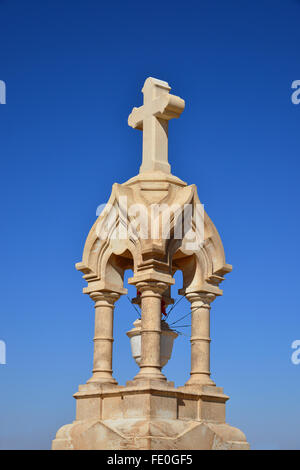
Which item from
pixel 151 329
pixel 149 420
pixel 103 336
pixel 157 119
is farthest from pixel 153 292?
pixel 157 119

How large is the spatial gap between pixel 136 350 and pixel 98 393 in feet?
3.96

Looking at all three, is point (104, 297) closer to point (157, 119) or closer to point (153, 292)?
point (153, 292)

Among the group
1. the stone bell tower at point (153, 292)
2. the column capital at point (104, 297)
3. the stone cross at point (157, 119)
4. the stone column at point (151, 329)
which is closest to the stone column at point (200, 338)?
the stone bell tower at point (153, 292)

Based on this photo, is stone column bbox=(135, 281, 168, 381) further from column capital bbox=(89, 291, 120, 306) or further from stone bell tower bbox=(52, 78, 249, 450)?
column capital bbox=(89, 291, 120, 306)

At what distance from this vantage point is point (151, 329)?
15609 mm

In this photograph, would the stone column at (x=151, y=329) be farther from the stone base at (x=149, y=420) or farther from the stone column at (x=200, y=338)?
the stone column at (x=200, y=338)

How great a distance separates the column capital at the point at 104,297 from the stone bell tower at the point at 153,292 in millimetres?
20

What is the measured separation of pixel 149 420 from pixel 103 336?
2.40m

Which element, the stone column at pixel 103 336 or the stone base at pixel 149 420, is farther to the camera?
the stone column at pixel 103 336

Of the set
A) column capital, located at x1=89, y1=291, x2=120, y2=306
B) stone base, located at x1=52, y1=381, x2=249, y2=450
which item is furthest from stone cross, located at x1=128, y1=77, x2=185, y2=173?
stone base, located at x1=52, y1=381, x2=249, y2=450

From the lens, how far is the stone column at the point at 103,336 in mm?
16688

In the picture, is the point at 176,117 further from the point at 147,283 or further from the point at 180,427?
the point at 180,427

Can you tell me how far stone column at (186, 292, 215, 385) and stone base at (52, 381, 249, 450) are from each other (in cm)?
26
